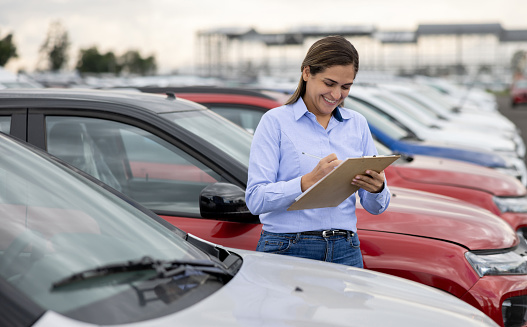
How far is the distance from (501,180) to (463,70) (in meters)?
67.5

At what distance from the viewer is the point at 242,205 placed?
309 centimetres

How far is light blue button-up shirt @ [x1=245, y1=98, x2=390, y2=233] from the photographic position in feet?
9.07

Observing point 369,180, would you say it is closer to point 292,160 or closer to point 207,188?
point 292,160

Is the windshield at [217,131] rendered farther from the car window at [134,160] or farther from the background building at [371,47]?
the background building at [371,47]

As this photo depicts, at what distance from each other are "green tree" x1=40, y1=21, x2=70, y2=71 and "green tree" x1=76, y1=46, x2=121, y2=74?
13043 millimetres

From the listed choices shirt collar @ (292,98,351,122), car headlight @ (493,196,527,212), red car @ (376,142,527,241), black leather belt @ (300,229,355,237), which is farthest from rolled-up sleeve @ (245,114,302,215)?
car headlight @ (493,196,527,212)

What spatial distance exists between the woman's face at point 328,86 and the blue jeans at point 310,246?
529 mm

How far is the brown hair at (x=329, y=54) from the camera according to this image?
9.16ft

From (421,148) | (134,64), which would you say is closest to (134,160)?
(421,148)

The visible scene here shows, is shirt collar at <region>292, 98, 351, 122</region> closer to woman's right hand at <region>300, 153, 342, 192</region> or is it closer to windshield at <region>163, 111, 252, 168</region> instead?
woman's right hand at <region>300, 153, 342, 192</region>

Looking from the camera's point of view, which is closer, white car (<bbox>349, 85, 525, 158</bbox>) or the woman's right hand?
the woman's right hand

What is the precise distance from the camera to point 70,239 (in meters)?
2.02

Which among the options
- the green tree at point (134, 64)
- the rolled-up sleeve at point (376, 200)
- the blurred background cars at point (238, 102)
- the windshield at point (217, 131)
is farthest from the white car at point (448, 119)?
the green tree at point (134, 64)

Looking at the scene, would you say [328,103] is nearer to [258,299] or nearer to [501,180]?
[258,299]
